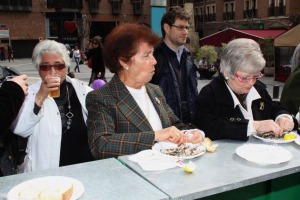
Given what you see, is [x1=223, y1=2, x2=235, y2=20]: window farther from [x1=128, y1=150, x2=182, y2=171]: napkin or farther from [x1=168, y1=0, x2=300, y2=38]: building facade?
[x1=128, y1=150, x2=182, y2=171]: napkin

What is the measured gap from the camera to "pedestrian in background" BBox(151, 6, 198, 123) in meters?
3.85

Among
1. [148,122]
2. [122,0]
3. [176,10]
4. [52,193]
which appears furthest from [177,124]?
[122,0]

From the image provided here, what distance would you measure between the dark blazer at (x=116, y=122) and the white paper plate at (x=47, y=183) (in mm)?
440

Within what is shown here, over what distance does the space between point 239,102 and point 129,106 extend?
887mm

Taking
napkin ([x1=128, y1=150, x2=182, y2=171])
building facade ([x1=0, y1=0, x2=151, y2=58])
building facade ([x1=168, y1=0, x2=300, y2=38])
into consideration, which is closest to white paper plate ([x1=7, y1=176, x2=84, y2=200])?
napkin ([x1=128, y1=150, x2=182, y2=171])

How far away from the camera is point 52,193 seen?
1410 millimetres

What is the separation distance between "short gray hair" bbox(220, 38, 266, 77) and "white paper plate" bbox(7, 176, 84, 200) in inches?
56.8

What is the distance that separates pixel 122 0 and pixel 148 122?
43.4 m

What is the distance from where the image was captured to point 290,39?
37.9 feet

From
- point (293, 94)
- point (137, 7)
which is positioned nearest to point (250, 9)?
point (137, 7)

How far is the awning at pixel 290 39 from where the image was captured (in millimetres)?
11212

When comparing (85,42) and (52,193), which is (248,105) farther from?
(85,42)

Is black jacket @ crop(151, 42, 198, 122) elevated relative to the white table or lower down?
elevated

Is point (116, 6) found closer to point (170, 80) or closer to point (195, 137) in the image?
point (170, 80)
